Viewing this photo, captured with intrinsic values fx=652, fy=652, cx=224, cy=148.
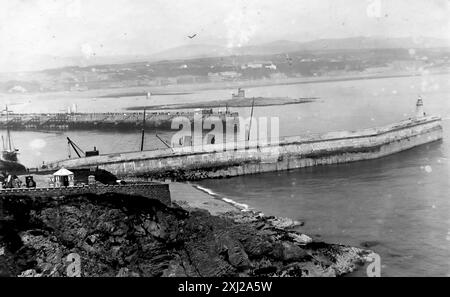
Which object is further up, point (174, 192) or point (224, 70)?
point (224, 70)

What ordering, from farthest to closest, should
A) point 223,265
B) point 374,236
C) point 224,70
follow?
point 224,70 → point 374,236 → point 223,265

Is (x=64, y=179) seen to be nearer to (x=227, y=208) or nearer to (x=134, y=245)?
(x=134, y=245)

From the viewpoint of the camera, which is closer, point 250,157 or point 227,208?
point 227,208

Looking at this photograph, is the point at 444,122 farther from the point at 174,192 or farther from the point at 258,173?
the point at 174,192

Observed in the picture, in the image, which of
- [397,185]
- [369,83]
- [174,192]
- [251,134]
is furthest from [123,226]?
[369,83]

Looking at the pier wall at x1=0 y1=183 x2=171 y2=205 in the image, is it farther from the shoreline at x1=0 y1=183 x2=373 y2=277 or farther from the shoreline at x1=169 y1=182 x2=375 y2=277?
the shoreline at x1=169 y1=182 x2=375 y2=277

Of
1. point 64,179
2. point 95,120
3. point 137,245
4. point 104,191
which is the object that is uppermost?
point 95,120

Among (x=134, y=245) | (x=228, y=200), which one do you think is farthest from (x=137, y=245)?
(x=228, y=200)
